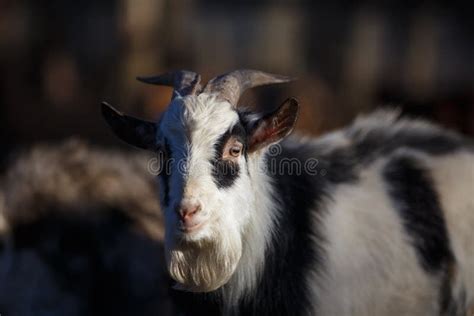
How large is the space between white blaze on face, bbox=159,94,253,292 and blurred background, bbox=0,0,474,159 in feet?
2.51

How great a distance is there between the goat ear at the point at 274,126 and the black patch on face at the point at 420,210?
1008mm

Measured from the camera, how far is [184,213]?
4371 mm

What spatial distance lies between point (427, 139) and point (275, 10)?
18.9 m

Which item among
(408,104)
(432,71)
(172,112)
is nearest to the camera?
(172,112)

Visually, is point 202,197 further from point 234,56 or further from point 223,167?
point 234,56

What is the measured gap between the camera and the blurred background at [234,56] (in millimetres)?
11852

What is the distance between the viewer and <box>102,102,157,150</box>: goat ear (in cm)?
494

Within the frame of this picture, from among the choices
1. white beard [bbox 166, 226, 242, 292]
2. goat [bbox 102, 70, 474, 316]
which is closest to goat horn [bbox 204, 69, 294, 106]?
goat [bbox 102, 70, 474, 316]

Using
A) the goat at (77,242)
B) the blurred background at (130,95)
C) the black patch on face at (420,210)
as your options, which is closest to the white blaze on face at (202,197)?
the blurred background at (130,95)

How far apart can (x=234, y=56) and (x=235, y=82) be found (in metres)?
17.8

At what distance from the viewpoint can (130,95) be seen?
12.2 meters

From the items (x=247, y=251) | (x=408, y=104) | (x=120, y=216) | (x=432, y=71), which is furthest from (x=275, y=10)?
(x=247, y=251)

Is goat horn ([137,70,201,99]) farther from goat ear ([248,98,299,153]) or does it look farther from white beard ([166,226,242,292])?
white beard ([166,226,242,292])

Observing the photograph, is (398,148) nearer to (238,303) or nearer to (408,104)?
(238,303)
